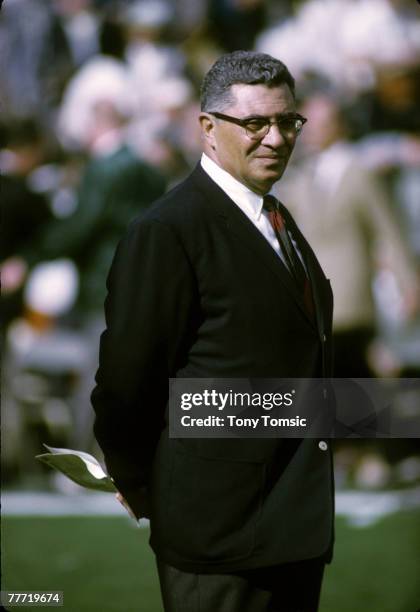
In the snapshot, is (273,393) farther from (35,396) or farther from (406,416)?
(35,396)

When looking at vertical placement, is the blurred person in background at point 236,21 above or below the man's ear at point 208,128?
above

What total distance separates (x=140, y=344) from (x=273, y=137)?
0.42 m

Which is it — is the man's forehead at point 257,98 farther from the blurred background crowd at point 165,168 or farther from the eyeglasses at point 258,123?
the blurred background crowd at point 165,168

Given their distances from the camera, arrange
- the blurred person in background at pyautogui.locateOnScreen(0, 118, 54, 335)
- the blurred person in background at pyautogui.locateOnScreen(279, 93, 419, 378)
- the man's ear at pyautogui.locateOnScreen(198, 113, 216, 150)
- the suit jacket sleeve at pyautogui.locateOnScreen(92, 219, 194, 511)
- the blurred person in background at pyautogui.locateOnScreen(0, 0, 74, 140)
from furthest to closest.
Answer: the blurred person in background at pyautogui.locateOnScreen(279, 93, 419, 378) < the blurred person in background at pyautogui.locateOnScreen(0, 118, 54, 335) < the blurred person in background at pyautogui.locateOnScreen(0, 0, 74, 140) < the man's ear at pyautogui.locateOnScreen(198, 113, 216, 150) < the suit jacket sleeve at pyautogui.locateOnScreen(92, 219, 194, 511)

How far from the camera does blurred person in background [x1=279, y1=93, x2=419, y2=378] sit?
3.83 meters

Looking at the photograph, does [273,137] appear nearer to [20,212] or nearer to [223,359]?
[223,359]

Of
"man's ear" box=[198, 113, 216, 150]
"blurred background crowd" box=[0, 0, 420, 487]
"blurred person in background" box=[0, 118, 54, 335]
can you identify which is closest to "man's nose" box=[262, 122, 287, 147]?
"man's ear" box=[198, 113, 216, 150]

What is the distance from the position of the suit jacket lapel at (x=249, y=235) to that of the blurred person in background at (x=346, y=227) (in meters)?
1.83

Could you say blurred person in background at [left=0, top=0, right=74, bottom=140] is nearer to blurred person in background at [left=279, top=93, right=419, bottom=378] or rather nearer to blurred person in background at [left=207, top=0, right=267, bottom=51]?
blurred person in background at [left=207, top=0, right=267, bottom=51]

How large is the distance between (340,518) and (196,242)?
2.37m

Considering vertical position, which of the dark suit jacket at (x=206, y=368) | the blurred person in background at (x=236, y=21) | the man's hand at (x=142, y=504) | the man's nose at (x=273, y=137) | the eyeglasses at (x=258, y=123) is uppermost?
the blurred person in background at (x=236, y=21)

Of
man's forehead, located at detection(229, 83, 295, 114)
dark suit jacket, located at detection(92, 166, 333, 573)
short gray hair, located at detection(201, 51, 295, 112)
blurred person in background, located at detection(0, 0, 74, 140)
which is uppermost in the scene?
blurred person in background, located at detection(0, 0, 74, 140)

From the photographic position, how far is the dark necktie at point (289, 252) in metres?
1.95

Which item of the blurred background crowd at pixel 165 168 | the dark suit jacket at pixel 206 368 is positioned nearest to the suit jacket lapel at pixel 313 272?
the dark suit jacket at pixel 206 368
